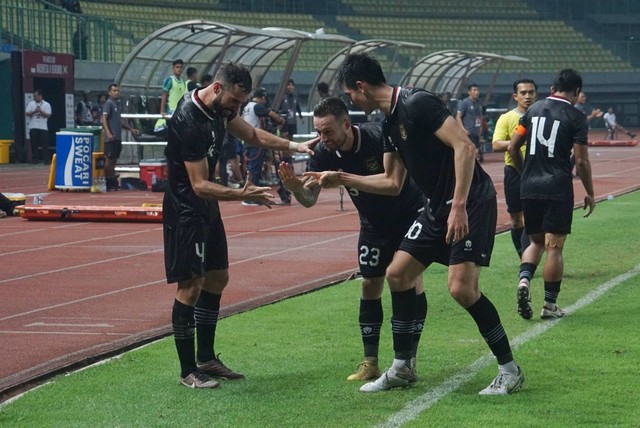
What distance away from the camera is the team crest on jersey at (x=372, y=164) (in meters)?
7.46

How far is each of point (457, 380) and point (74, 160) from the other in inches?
677

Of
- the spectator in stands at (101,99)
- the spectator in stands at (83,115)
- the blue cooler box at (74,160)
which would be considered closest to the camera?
the blue cooler box at (74,160)

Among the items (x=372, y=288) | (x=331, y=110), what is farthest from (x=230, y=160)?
(x=331, y=110)

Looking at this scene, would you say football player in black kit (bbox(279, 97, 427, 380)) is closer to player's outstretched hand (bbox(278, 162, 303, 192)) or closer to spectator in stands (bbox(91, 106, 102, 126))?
player's outstretched hand (bbox(278, 162, 303, 192))

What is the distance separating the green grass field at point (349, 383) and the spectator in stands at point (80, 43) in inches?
1078

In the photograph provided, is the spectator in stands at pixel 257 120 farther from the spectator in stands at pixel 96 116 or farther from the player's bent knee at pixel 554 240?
the spectator in stands at pixel 96 116

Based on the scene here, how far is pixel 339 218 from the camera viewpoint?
61.3 feet

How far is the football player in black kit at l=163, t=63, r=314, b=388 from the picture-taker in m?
7.23

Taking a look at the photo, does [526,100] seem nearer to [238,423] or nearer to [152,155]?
[238,423]

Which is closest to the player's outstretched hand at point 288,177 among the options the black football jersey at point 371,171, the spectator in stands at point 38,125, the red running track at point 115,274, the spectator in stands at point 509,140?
the black football jersey at point 371,171

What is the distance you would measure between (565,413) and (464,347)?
1983 mm

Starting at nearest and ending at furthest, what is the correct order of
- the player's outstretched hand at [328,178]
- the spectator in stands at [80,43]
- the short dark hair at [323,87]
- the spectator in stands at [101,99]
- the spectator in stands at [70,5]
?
1. the player's outstretched hand at [328,178]
2. the short dark hair at [323,87]
3. the spectator in stands at [101,99]
4. the spectator in stands at [80,43]
5. the spectator in stands at [70,5]

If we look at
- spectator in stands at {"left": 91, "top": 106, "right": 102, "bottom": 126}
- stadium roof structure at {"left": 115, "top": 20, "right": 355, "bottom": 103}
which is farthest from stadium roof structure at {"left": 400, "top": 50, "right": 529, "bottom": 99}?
stadium roof structure at {"left": 115, "top": 20, "right": 355, "bottom": 103}

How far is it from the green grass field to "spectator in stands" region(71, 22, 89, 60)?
27369 millimetres
